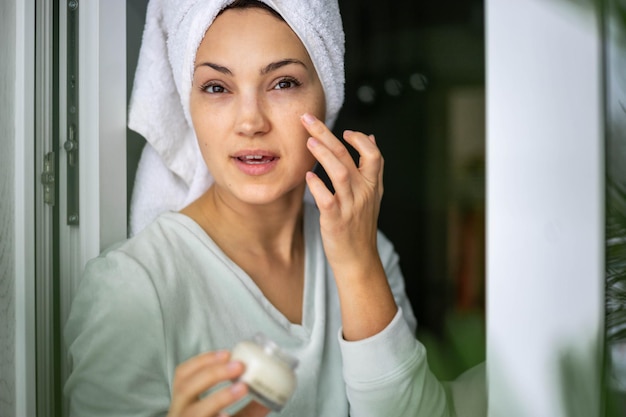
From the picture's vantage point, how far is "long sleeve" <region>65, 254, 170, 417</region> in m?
0.77

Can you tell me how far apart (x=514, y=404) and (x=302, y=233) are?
0.41 meters

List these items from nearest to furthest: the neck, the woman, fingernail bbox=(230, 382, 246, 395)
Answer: fingernail bbox=(230, 382, 246, 395), the woman, the neck

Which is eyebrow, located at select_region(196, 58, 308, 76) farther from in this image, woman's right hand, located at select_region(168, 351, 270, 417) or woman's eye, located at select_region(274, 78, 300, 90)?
woman's right hand, located at select_region(168, 351, 270, 417)

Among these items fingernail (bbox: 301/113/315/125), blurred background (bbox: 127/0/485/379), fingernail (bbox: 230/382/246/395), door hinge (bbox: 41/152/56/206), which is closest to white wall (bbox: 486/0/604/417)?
blurred background (bbox: 127/0/485/379)

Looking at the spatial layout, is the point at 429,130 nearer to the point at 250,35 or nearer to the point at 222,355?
the point at 250,35

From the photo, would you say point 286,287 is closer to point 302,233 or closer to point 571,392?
point 302,233

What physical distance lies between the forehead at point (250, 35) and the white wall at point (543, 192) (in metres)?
0.28

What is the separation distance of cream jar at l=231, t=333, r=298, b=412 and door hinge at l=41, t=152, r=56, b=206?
15.4 inches

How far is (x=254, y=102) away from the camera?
31.3 inches

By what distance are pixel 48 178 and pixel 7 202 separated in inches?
2.9

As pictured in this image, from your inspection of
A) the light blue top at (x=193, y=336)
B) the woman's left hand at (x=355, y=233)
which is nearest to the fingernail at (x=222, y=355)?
the light blue top at (x=193, y=336)

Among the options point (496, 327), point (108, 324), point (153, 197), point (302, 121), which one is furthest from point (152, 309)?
point (496, 327)

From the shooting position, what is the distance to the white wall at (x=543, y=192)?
2.61ft

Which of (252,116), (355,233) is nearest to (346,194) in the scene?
(355,233)
